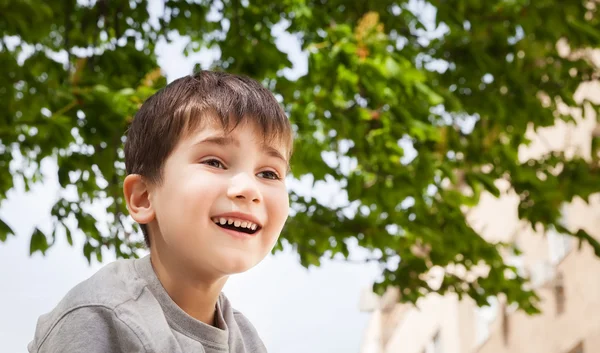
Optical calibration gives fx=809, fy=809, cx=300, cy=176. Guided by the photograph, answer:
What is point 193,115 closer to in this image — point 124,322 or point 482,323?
point 124,322

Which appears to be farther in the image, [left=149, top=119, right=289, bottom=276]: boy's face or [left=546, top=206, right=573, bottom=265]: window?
[left=546, top=206, right=573, bottom=265]: window

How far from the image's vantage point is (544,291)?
43.5ft

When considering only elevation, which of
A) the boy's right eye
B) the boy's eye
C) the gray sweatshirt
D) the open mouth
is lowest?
the gray sweatshirt

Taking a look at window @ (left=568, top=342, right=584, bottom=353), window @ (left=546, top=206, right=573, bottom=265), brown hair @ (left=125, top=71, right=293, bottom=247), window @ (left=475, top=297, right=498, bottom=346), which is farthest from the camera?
window @ (left=475, top=297, right=498, bottom=346)

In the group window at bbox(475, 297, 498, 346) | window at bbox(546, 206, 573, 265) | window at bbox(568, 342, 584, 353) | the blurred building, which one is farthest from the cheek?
window at bbox(475, 297, 498, 346)

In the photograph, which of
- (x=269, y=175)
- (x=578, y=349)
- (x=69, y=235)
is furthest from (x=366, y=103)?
(x=578, y=349)

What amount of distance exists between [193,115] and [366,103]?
3413 millimetres

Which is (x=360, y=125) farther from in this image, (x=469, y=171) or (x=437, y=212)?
(x=437, y=212)

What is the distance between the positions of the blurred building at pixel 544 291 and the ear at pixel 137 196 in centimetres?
701

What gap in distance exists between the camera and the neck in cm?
124

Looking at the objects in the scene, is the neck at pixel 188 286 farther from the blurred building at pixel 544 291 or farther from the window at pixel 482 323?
the window at pixel 482 323

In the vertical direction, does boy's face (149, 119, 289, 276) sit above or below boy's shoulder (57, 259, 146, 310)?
above

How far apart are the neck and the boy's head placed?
0.08 feet

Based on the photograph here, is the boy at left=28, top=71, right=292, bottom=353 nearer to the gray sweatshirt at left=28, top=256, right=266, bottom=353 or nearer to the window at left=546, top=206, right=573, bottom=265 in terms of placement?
the gray sweatshirt at left=28, top=256, right=266, bottom=353
